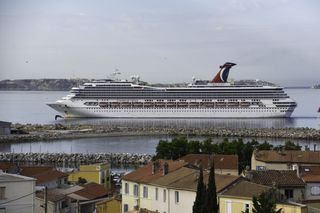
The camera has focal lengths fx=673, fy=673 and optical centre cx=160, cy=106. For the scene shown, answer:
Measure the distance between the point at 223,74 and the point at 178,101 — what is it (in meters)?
7.34

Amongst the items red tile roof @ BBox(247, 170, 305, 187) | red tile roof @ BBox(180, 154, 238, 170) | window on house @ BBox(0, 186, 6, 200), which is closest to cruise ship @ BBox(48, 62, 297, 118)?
red tile roof @ BBox(180, 154, 238, 170)

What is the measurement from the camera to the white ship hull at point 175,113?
71250mm

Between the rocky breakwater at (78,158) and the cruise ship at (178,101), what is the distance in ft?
123

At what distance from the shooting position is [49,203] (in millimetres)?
13359

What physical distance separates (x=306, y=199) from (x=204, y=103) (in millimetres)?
58264

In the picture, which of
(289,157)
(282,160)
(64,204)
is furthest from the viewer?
(289,157)

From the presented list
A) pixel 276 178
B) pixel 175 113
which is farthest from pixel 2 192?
pixel 175 113

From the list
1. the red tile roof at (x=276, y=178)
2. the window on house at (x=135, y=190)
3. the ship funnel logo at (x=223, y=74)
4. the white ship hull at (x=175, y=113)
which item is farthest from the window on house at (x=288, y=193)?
the ship funnel logo at (x=223, y=74)

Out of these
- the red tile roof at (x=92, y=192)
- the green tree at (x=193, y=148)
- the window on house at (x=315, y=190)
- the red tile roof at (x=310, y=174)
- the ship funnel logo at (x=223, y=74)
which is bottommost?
the red tile roof at (x=92, y=192)

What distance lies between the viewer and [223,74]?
2985 inches

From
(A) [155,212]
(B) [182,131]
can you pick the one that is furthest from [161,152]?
(B) [182,131]

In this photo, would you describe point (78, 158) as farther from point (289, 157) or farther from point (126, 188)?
point (126, 188)

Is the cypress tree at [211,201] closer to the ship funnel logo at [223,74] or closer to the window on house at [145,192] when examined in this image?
the window on house at [145,192]

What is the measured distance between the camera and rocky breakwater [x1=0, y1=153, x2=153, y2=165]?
3259 centimetres
